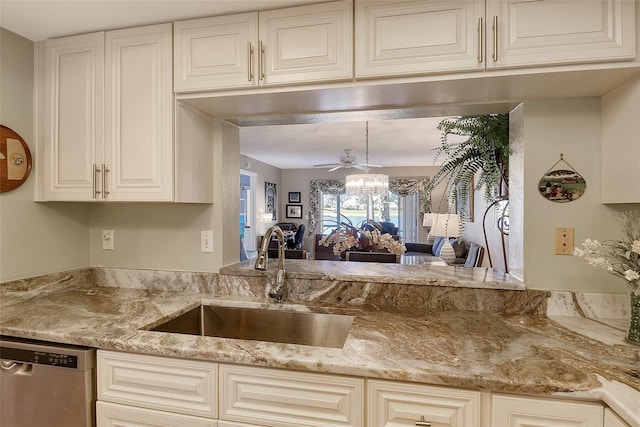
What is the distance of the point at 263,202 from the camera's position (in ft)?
23.6

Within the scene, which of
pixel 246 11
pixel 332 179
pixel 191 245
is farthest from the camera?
pixel 332 179

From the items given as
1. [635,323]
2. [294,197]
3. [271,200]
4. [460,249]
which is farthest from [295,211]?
[635,323]

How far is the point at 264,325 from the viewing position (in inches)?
62.3

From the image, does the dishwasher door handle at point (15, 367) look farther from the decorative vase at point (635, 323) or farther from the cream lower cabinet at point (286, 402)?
the decorative vase at point (635, 323)

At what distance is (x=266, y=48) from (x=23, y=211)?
4.61 feet

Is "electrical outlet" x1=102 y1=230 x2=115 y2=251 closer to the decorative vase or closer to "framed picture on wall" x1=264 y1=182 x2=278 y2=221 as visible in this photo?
the decorative vase

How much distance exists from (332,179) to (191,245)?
21.1 feet

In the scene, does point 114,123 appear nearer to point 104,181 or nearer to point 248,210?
point 104,181

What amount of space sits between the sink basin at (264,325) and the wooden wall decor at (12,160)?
1.00m

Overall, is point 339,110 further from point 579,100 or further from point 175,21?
point 579,100

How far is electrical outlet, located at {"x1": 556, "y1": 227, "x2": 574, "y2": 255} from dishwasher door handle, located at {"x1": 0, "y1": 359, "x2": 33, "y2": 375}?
83.5 inches

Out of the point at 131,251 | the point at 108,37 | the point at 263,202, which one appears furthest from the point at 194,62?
the point at 263,202

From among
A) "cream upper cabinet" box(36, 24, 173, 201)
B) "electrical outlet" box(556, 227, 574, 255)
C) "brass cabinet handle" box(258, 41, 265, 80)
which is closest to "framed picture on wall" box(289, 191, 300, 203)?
"cream upper cabinet" box(36, 24, 173, 201)

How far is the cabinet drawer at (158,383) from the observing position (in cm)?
112
